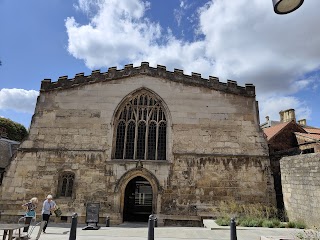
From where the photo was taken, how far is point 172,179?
13.3 metres

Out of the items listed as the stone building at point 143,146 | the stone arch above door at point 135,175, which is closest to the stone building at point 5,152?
the stone building at point 143,146

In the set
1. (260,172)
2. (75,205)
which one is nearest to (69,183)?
(75,205)

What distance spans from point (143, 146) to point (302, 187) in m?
7.78

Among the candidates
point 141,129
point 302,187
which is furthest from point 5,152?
point 302,187

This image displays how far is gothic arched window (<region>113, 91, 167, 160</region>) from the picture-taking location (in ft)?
46.3

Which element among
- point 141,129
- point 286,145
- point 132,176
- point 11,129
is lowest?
point 132,176

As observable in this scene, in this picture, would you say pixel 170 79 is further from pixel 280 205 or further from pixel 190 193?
pixel 280 205

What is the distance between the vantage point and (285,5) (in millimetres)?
2861

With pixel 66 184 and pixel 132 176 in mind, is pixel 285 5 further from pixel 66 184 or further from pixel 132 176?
pixel 66 184

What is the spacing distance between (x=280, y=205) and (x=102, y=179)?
30.6 ft

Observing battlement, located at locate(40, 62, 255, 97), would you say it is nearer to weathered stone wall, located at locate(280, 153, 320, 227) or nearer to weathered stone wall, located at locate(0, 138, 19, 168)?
weathered stone wall, located at locate(280, 153, 320, 227)

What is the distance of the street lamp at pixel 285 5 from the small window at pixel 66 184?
41.8ft

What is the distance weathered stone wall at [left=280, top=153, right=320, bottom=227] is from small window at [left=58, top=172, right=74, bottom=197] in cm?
1068

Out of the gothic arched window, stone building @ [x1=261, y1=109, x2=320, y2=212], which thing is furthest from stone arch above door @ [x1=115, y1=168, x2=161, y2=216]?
stone building @ [x1=261, y1=109, x2=320, y2=212]
